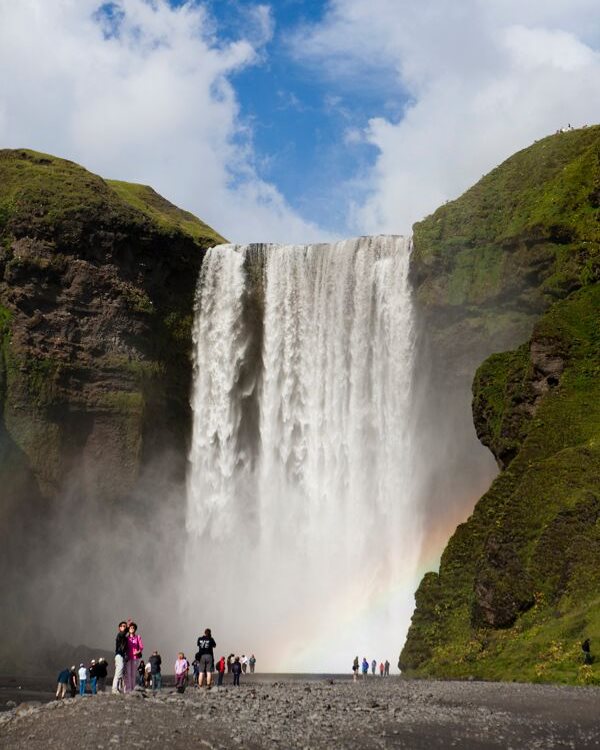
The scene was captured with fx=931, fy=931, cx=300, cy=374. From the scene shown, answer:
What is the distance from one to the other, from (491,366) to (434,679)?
20783mm

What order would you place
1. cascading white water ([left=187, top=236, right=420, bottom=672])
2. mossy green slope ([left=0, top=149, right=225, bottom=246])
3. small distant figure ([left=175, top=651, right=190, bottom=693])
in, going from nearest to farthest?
small distant figure ([left=175, top=651, right=190, bottom=693]) < cascading white water ([left=187, top=236, right=420, bottom=672]) < mossy green slope ([left=0, top=149, right=225, bottom=246])

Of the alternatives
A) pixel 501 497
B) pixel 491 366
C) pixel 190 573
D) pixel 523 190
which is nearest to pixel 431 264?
pixel 523 190

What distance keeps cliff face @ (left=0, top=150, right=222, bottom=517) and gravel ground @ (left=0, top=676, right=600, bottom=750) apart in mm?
42280

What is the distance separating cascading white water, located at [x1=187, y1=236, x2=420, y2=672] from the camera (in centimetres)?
6022

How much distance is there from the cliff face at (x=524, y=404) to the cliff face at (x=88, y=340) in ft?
68.9

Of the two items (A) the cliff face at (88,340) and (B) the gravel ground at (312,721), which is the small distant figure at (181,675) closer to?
(B) the gravel ground at (312,721)

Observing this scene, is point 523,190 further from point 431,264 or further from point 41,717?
point 41,717

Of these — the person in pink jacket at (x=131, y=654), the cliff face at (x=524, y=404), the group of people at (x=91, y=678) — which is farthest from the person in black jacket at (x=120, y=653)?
the cliff face at (x=524, y=404)

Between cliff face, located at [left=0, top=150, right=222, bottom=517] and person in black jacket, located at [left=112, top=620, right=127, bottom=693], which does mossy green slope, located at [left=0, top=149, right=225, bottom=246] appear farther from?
person in black jacket, located at [left=112, top=620, right=127, bottom=693]

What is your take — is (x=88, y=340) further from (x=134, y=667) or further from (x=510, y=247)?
(x=134, y=667)

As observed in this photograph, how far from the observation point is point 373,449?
63844 mm

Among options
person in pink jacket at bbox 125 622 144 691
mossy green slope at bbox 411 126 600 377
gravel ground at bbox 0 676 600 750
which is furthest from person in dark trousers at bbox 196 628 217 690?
mossy green slope at bbox 411 126 600 377

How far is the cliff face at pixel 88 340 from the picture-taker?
224 ft

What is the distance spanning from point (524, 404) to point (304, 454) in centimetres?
2218
